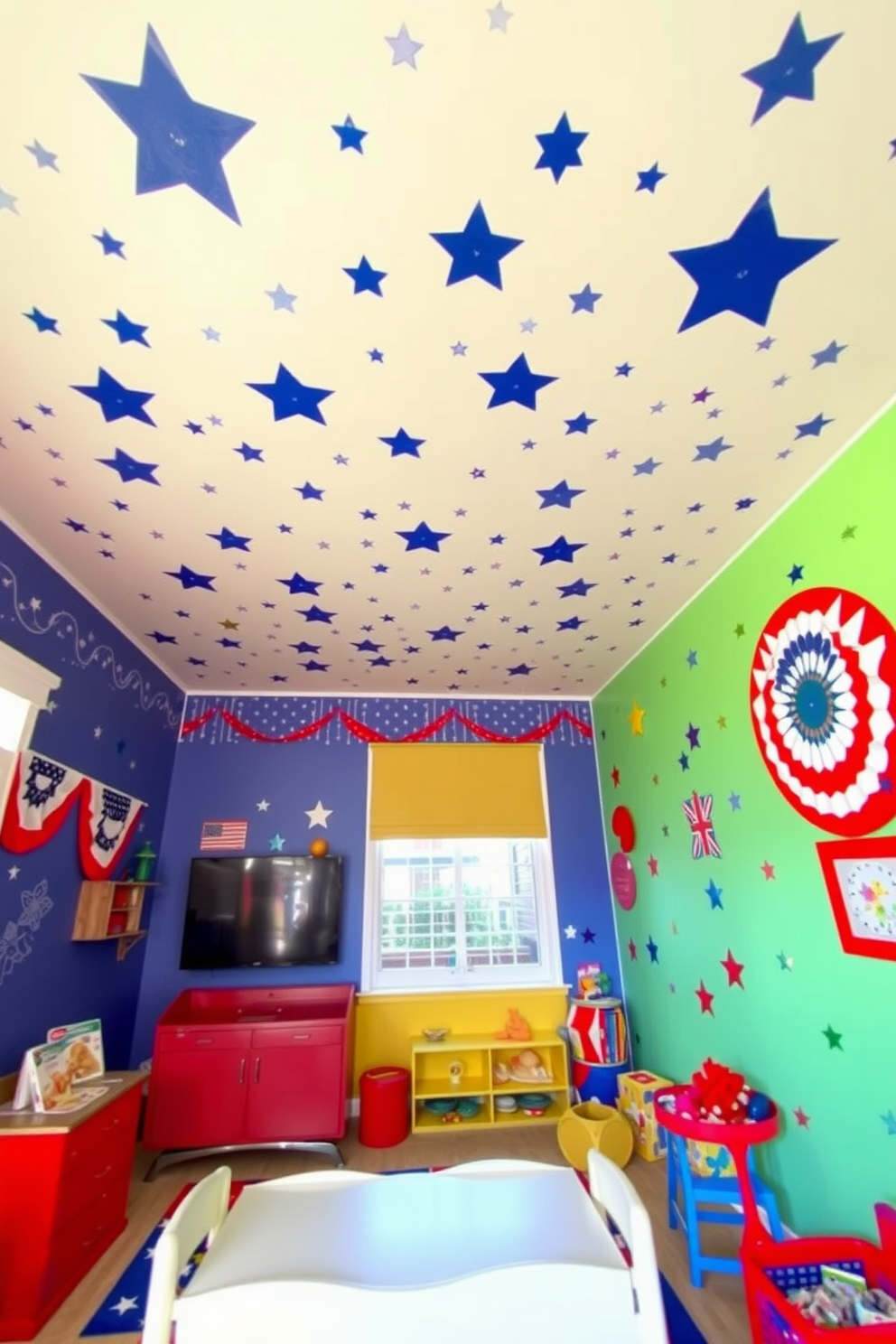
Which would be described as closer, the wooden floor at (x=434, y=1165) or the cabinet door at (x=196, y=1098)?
the wooden floor at (x=434, y=1165)

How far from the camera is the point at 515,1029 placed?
11.2 feet

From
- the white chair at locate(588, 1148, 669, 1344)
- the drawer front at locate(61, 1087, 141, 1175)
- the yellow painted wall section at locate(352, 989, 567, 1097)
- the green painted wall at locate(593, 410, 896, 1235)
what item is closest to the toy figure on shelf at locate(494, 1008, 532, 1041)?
the yellow painted wall section at locate(352, 989, 567, 1097)

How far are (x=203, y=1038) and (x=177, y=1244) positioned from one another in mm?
2269

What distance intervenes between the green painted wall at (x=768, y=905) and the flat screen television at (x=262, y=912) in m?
1.97

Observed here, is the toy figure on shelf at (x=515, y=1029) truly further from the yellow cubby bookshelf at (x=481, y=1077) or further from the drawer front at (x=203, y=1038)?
the drawer front at (x=203, y=1038)

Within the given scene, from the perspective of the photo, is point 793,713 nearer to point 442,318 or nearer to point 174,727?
point 442,318

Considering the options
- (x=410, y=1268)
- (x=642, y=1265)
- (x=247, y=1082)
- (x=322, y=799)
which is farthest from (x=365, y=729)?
(x=642, y=1265)

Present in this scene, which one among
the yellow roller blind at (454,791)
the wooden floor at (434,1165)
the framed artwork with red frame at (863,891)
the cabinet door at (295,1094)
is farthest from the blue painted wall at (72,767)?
the framed artwork with red frame at (863,891)

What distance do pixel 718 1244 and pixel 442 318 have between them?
344 centimetres

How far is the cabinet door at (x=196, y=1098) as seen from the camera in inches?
107

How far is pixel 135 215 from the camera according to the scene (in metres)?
1.26

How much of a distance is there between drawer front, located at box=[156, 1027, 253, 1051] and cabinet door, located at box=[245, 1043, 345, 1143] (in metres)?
0.12

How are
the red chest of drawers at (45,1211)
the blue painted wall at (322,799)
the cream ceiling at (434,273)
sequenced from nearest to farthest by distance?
the cream ceiling at (434,273), the red chest of drawers at (45,1211), the blue painted wall at (322,799)

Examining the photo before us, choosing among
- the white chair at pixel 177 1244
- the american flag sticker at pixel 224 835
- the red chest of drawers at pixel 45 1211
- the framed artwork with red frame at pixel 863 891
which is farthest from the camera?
the american flag sticker at pixel 224 835
